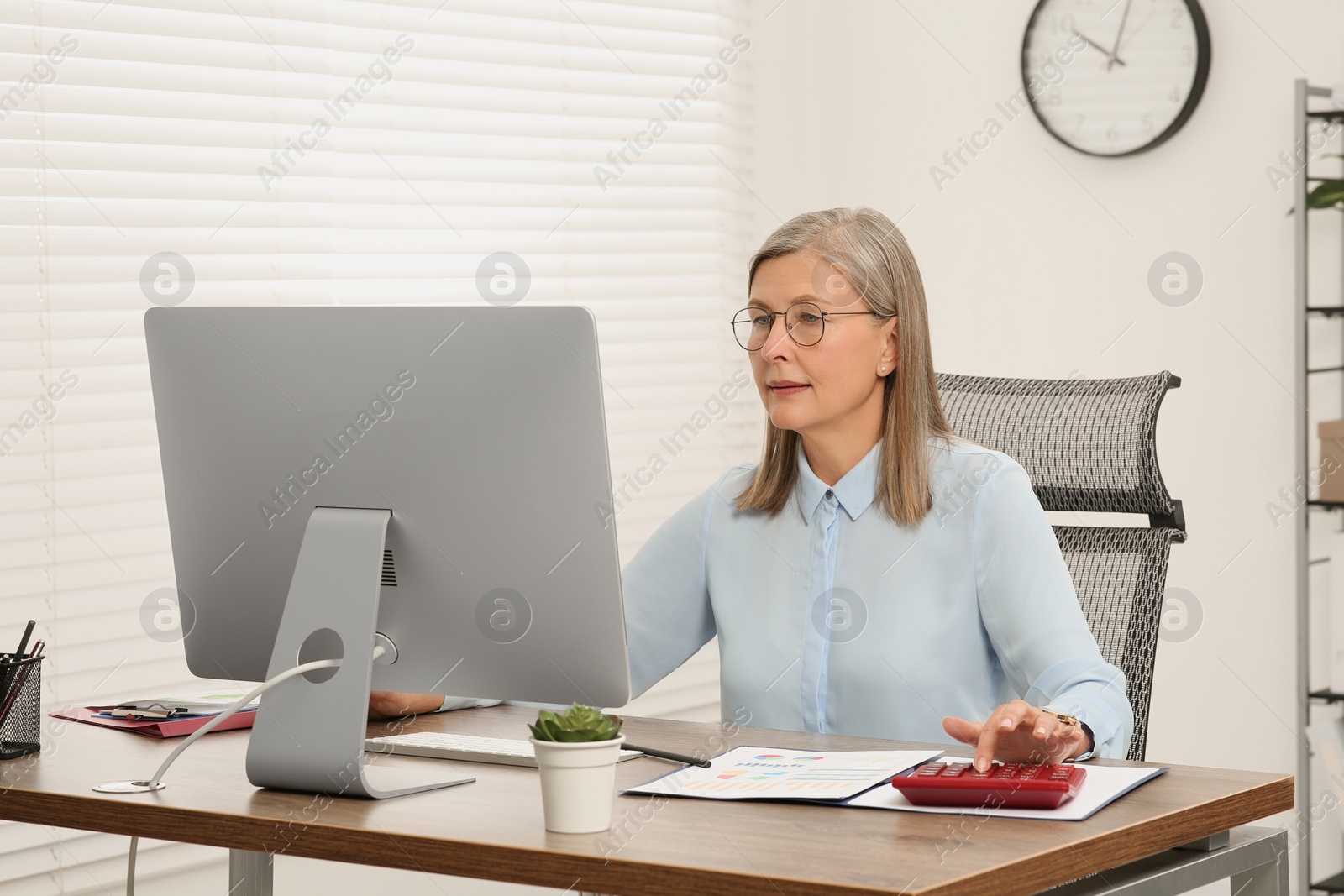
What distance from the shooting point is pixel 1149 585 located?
6.07 feet

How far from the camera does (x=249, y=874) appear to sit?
1.65 metres

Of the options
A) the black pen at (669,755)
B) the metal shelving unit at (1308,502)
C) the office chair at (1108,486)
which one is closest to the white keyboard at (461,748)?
the black pen at (669,755)

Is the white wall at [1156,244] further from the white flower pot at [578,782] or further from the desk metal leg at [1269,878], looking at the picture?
the white flower pot at [578,782]

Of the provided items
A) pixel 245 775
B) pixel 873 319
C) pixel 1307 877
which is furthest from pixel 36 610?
Result: pixel 1307 877

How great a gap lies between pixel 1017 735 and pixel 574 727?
413 millimetres

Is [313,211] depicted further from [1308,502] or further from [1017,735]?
[1308,502]

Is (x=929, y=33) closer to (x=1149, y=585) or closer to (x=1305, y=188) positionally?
(x=1305, y=188)

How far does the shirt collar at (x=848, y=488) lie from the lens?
5.91ft

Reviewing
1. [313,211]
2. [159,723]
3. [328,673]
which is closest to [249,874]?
[159,723]

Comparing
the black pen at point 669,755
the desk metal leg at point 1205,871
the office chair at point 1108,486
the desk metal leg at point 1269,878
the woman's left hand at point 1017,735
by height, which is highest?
the office chair at point 1108,486

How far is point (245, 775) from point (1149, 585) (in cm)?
116

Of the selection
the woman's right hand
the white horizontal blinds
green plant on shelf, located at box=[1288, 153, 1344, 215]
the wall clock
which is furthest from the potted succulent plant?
the wall clock

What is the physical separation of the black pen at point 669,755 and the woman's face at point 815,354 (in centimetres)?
50

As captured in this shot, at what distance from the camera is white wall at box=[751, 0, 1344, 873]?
115 inches
